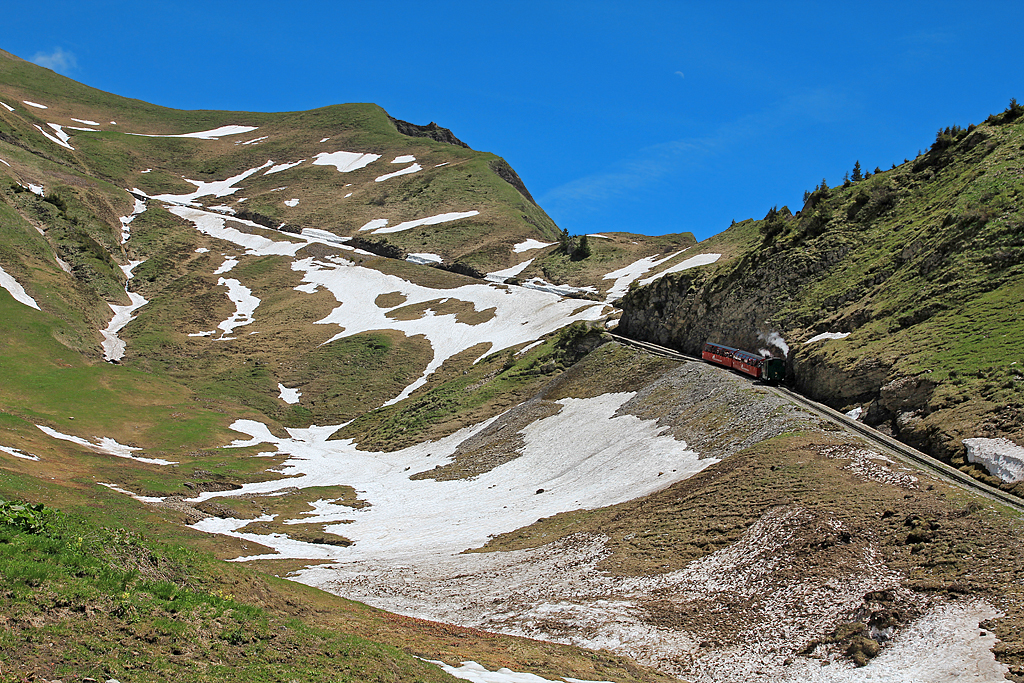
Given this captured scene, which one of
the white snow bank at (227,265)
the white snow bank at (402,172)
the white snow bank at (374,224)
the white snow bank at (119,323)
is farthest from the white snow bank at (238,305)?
the white snow bank at (402,172)

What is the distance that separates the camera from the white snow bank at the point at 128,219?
389 feet

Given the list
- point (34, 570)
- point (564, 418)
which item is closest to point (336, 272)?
point (564, 418)

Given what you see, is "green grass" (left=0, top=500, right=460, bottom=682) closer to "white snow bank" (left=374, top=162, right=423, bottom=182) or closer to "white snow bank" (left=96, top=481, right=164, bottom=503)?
"white snow bank" (left=96, top=481, right=164, bottom=503)

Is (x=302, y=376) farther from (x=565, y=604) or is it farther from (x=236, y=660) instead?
(x=236, y=660)

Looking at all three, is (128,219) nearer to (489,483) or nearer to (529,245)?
(529,245)

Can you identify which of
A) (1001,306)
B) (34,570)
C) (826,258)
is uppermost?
(826,258)

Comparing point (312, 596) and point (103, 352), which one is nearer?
point (312, 596)

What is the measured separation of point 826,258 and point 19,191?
115337 mm

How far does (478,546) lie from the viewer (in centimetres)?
3172

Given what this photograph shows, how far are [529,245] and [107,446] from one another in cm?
8627

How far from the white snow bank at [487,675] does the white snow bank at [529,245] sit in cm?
10909

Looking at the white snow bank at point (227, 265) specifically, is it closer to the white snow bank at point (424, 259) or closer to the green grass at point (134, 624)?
the white snow bank at point (424, 259)

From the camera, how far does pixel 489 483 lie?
43.2 m

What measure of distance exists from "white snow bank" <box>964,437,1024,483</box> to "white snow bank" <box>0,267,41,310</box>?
288ft
